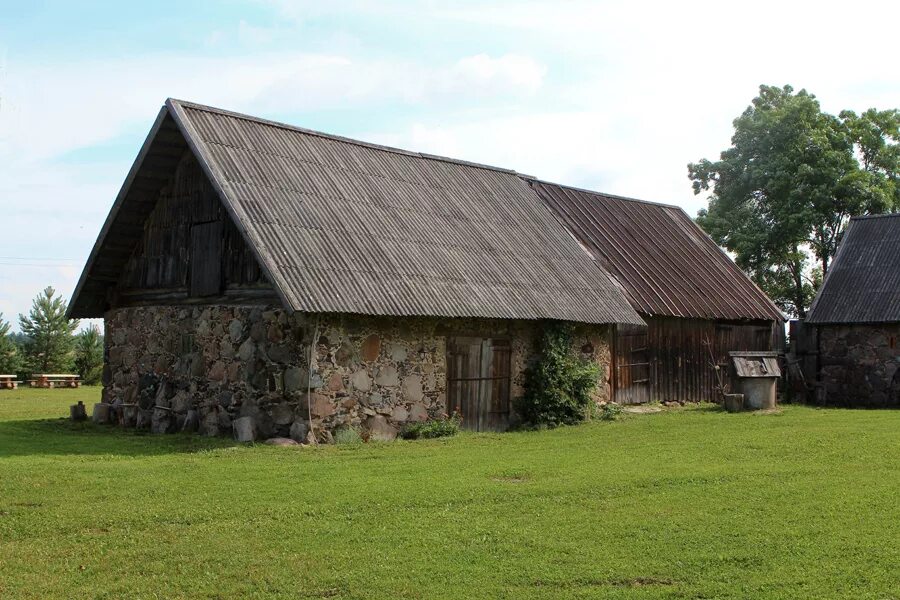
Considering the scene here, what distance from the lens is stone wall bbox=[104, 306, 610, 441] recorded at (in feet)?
54.1

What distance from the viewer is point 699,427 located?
62.4 ft

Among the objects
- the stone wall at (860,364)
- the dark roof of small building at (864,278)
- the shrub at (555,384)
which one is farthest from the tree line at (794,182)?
the shrub at (555,384)

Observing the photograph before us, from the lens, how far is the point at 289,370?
16.5 m

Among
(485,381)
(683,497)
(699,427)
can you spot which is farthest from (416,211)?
(683,497)

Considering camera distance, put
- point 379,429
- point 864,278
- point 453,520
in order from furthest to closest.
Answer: point 864,278 < point 379,429 < point 453,520

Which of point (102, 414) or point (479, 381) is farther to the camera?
point (102, 414)

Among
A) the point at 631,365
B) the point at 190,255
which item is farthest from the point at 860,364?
the point at 190,255

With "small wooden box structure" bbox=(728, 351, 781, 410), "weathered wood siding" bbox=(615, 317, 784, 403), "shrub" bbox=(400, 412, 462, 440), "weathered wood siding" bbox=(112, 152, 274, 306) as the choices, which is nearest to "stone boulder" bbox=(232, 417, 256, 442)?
"weathered wood siding" bbox=(112, 152, 274, 306)

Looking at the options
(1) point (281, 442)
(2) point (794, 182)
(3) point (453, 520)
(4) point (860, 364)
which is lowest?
(3) point (453, 520)

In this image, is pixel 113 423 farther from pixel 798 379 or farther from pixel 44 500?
pixel 798 379

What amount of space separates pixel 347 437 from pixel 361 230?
4.50 m

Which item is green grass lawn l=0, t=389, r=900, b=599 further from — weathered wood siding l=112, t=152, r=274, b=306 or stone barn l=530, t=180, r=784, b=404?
stone barn l=530, t=180, r=784, b=404

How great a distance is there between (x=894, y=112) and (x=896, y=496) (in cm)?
3229

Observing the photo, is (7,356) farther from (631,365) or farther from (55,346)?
(631,365)
